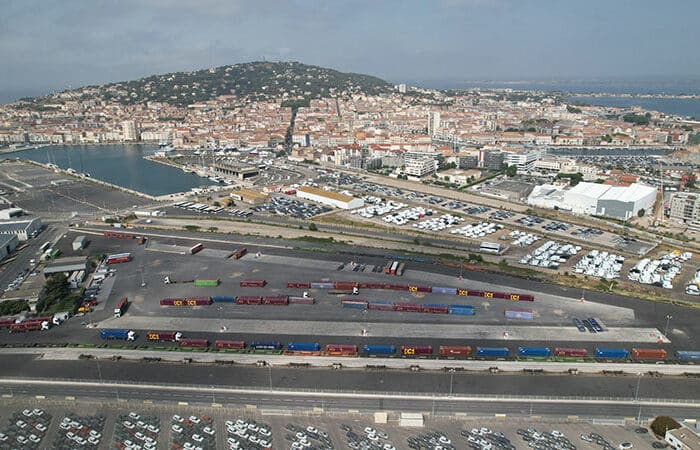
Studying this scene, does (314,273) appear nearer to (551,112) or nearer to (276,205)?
(276,205)

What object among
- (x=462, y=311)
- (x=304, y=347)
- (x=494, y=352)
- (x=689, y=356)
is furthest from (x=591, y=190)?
(x=304, y=347)

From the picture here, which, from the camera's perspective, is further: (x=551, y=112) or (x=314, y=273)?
(x=551, y=112)

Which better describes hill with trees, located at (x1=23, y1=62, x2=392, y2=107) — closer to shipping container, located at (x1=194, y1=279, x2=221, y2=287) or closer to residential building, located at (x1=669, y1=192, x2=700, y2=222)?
residential building, located at (x1=669, y1=192, x2=700, y2=222)

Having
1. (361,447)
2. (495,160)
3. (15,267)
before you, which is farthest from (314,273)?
(495,160)

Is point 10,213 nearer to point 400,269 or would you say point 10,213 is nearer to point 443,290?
point 400,269

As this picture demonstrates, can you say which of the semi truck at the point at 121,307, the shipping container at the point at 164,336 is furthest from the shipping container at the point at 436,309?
the semi truck at the point at 121,307

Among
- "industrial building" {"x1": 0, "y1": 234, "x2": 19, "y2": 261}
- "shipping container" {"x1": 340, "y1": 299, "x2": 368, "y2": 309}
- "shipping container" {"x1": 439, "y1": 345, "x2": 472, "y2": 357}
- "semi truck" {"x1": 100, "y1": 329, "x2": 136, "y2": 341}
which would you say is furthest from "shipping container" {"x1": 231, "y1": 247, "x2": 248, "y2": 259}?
"shipping container" {"x1": 439, "y1": 345, "x2": 472, "y2": 357}
